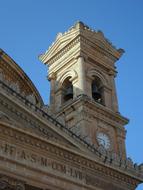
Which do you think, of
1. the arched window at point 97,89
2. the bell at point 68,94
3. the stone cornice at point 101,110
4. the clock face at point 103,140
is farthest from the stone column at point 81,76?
the clock face at point 103,140

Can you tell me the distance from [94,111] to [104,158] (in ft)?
14.3

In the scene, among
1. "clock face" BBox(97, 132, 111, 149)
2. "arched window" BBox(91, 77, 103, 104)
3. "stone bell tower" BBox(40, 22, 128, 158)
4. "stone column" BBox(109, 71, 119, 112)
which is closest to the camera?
"clock face" BBox(97, 132, 111, 149)

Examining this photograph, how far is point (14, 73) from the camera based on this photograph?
22875mm

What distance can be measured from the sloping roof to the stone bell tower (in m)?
1.71

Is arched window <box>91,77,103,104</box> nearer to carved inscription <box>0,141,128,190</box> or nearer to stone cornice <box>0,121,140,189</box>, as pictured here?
stone cornice <box>0,121,140,189</box>

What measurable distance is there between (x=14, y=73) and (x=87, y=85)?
150 inches

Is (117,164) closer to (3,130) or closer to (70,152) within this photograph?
(70,152)

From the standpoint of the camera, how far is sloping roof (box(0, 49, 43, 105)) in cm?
2205

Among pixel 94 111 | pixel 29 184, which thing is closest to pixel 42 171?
pixel 29 184

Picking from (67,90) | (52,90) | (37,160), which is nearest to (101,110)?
(67,90)

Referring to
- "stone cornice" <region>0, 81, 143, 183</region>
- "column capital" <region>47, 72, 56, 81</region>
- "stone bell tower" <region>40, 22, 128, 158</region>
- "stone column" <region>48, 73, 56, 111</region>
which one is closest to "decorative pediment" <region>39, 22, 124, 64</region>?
"stone bell tower" <region>40, 22, 128, 158</region>

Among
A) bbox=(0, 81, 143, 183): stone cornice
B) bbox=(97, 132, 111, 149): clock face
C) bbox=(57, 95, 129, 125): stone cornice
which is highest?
bbox=(57, 95, 129, 125): stone cornice

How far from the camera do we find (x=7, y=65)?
2234cm

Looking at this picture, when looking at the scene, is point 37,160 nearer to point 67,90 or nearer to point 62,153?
point 62,153
